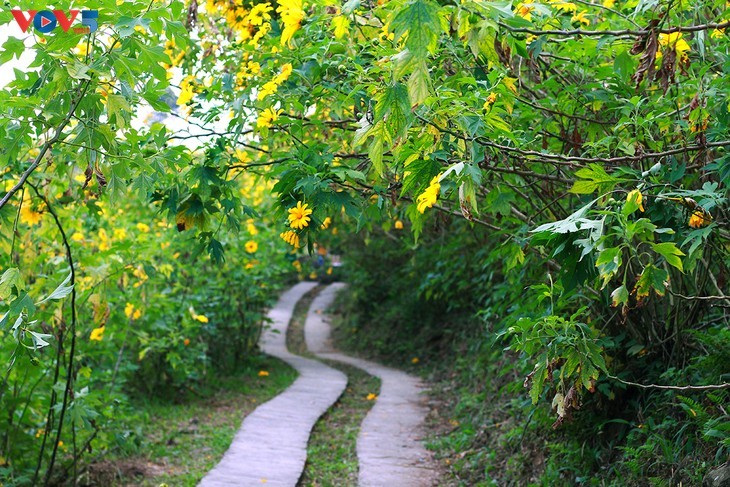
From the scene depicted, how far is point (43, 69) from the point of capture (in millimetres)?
2562

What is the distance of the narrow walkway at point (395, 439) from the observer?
5.56m

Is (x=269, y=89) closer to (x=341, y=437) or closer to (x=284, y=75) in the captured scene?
(x=284, y=75)

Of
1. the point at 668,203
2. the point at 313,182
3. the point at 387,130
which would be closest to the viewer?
the point at 387,130

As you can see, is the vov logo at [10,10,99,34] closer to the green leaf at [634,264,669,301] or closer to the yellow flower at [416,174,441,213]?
the yellow flower at [416,174,441,213]

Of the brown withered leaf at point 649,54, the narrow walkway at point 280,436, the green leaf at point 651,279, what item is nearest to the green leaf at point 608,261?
the green leaf at point 651,279

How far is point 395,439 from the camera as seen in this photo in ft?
22.2

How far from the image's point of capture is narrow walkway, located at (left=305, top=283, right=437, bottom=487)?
18.2ft

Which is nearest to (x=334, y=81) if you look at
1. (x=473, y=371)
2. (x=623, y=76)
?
(x=623, y=76)

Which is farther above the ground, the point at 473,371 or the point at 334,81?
the point at 334,81

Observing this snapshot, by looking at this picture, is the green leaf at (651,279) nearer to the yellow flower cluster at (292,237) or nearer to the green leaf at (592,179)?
the green leaf at (592,179)

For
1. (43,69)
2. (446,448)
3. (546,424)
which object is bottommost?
(446,448)

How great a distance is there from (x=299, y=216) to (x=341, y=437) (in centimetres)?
438

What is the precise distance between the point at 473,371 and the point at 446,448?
7.03 ft

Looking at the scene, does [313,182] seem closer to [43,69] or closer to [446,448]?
[43,69]
